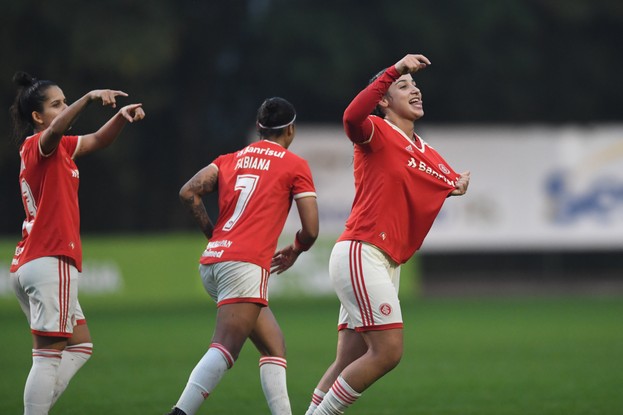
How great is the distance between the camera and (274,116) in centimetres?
769

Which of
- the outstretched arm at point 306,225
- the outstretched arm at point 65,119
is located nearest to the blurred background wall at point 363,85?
the outstretched arm at point 306,225

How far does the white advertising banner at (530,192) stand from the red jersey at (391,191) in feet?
63.0

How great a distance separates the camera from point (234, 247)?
748cm

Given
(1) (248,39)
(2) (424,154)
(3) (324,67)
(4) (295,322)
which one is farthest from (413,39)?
(2) (424,154)

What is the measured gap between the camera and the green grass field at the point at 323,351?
983 centimetres

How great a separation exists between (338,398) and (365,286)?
0.77 metres

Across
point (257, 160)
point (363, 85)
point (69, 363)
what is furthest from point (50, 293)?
point (363, 85)

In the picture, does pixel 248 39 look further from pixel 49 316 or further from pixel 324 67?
pixel 49 316

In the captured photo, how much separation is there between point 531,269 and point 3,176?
15.8 meters

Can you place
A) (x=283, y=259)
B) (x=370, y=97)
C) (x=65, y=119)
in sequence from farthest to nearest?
(x=283, y=259) → (x=370, y=97) → (x=65, y=119)

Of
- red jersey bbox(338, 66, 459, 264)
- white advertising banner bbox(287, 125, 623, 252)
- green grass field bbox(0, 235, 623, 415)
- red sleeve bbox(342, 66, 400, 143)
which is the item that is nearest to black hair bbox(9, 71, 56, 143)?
red sleeve bbox(342, 66, 400, 143)

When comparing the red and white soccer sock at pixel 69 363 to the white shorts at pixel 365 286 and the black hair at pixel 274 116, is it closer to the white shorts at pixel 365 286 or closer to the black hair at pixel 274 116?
the white shorts at pixel 365 286

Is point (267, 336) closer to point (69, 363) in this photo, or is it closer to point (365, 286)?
point (365, 286)

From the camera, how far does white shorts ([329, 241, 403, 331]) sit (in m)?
7.32
